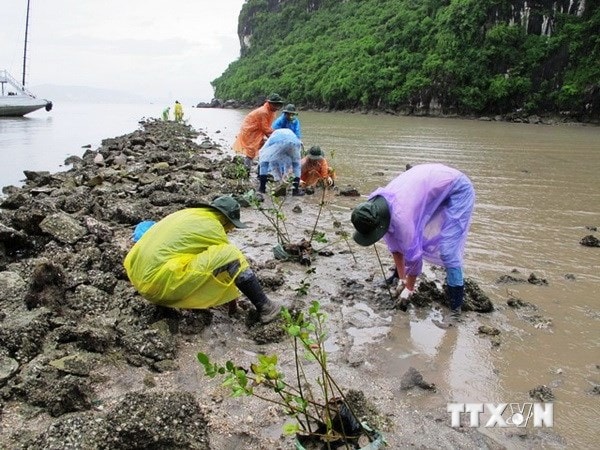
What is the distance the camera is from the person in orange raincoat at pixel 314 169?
8406 millimetres

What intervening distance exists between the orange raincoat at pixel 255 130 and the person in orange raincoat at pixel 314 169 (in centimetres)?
108

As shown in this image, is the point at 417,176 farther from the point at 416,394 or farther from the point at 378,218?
the point at 416,394

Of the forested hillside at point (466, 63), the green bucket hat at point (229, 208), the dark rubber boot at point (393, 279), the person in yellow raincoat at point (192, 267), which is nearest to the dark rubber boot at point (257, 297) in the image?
the person in yellow raincoat at point (192, 267)

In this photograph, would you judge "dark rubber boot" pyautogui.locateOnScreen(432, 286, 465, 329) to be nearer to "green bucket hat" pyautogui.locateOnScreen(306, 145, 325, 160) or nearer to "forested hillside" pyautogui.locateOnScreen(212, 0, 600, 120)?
"green bucket hat" pyautogui.locateOnScreen(306, 145, 325, 160)

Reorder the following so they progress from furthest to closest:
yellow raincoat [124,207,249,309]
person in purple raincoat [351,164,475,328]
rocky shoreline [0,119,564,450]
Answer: person in purple raincoat [351,164,475,328], yellow raincoat [124,207,249,309], rocky shoreline [0,119,564,450]

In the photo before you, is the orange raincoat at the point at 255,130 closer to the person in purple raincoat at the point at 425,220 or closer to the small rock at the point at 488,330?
the person in purple raincoat at the point at 425,220

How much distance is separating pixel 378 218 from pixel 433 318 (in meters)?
1.06

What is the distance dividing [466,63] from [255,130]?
91.0ft

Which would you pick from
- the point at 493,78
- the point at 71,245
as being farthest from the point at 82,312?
the point at 493,78

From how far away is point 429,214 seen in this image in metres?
3.81

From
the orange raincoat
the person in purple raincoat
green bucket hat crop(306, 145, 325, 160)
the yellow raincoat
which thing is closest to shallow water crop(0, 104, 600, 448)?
the person in purple raincoat

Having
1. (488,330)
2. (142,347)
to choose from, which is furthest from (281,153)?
(142,347)

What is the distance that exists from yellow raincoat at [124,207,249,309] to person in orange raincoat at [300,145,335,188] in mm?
4905

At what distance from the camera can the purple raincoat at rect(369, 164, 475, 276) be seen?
366 cm
